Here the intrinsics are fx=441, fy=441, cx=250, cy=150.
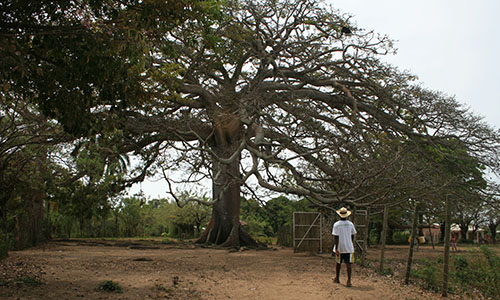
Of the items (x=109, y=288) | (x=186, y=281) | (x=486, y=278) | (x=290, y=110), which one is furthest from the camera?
(x=290, y=110)

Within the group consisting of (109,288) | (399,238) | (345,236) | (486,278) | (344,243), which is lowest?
(399,238)

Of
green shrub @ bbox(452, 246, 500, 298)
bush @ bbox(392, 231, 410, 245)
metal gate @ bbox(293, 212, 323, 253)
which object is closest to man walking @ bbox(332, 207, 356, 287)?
green shrub @ bbox(452, 246, 500, 298)

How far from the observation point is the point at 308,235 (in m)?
15.5

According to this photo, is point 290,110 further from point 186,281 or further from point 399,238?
point 399,238

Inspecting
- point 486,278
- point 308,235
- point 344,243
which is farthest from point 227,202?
point 486,278

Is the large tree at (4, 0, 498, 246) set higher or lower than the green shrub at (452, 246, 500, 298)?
higher

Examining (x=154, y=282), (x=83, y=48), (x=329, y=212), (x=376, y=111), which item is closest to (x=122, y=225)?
(x=329, y=212)

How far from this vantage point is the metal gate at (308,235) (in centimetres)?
1550

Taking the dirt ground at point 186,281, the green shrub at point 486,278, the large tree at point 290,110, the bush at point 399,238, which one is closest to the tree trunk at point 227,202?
the large tree at point 290,110

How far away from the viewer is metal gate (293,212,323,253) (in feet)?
50.9

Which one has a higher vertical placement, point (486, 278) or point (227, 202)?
point (227, 202)

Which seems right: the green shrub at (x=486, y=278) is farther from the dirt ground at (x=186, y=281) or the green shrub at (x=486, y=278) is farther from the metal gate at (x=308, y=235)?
the metal gate at (x=308, y=235)

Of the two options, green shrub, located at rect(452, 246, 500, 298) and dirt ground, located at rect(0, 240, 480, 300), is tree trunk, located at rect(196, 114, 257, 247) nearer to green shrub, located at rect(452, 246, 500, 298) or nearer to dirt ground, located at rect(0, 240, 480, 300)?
dirt ground, located at rect(0, 240, 480, 300)

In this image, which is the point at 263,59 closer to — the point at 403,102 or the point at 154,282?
the point at 403,102
